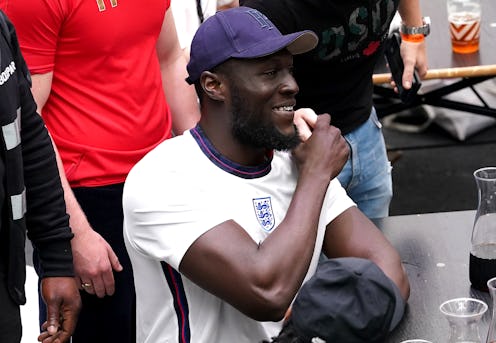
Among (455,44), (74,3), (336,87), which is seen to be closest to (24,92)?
(74,3)

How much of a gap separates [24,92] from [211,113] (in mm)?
456

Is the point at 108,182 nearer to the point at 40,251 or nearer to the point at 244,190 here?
the point at 40,251

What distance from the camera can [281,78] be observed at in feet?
8.54

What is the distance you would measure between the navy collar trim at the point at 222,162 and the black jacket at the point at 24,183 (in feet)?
1.22

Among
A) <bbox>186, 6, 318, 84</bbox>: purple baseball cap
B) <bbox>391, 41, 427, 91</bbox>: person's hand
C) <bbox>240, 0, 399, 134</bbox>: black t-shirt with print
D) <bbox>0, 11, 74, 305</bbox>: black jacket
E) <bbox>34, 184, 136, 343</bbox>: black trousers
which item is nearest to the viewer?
<bbox>0, 11, 74, 305</bbox>: black jacket

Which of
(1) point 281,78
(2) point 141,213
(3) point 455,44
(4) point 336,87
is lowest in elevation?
(3) point 455,44

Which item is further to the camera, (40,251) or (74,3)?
(74,3)

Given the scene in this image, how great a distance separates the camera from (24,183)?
2.56 m

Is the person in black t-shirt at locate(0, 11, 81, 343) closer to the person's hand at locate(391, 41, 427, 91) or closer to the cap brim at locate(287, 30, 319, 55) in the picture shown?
the cap brim at locate(287, 30, 319, 55)

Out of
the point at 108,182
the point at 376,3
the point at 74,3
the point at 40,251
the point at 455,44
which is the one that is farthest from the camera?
the point at 455,44

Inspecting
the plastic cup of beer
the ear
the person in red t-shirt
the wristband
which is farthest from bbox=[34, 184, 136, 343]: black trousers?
→ the plastic cup of beer

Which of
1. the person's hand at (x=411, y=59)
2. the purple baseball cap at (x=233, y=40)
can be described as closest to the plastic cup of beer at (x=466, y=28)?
the person's hand at (x=411, y=59)

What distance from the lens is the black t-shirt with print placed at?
329 centimetres

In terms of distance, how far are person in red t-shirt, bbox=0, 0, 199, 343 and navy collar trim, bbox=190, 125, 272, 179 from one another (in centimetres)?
43
